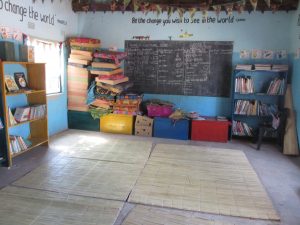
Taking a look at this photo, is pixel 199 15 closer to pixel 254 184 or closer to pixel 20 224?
pixel 254 184

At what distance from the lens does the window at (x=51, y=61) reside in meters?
4.69

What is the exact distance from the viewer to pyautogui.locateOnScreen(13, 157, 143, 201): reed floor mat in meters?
2.91

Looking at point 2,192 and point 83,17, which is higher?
point 83,17

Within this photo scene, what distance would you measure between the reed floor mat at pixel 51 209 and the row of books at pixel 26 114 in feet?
3.61

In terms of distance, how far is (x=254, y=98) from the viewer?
5230mm

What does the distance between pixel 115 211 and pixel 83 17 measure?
14.9 ft

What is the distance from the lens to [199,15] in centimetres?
523

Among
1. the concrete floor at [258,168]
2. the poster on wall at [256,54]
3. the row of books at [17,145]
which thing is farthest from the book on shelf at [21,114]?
the poster on wall at [256,54]

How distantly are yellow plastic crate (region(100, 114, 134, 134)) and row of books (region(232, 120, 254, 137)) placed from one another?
6.74 feet

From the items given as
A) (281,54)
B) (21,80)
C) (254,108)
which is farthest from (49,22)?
(281,54)

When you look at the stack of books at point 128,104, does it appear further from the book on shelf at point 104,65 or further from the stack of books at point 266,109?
the stack of books at point 266,109

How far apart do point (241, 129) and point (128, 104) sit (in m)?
2.30

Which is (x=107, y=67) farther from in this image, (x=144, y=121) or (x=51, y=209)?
(x=51, y=209)

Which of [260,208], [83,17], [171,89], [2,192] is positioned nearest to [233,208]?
[260,208]
